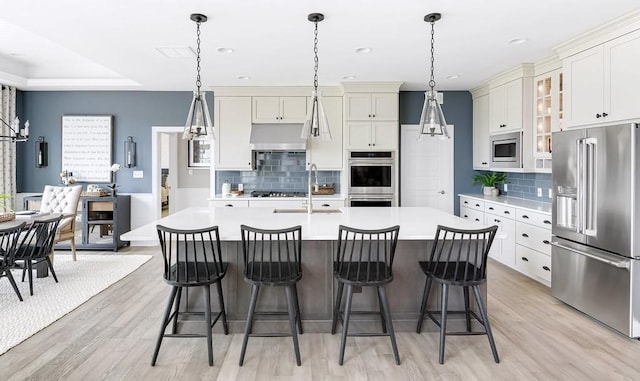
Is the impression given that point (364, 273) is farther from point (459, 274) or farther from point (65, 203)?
point (65, 203)

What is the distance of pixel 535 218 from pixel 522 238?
1.29ft

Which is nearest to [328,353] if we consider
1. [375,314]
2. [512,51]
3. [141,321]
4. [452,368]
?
[375,314]

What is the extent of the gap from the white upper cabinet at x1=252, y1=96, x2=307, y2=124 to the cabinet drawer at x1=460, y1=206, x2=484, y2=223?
284 cm

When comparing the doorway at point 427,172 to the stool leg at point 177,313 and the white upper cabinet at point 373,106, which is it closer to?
the white upper cabinet at point 373,106

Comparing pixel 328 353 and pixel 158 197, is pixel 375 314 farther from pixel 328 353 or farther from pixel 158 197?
pixel 158 197

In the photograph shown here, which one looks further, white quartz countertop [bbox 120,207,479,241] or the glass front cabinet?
the glass front cabinet

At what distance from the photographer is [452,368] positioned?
2645 mm

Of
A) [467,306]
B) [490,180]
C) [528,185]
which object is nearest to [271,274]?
[467,306]

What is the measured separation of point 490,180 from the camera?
6059 millimetres

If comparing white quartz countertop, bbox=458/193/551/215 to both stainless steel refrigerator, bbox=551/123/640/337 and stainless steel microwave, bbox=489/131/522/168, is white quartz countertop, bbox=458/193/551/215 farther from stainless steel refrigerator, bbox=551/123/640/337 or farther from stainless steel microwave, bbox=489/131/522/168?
stainless steel refrigerator, bbox=551/123/640/337

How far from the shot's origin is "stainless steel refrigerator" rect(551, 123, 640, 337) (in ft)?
9.95

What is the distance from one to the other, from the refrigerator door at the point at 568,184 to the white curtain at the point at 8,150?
724 cm

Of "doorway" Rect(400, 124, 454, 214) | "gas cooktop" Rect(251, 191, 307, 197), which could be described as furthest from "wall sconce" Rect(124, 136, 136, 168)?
"doorway" Rect(400, 124, 454, 214)

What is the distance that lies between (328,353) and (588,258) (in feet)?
7.68
